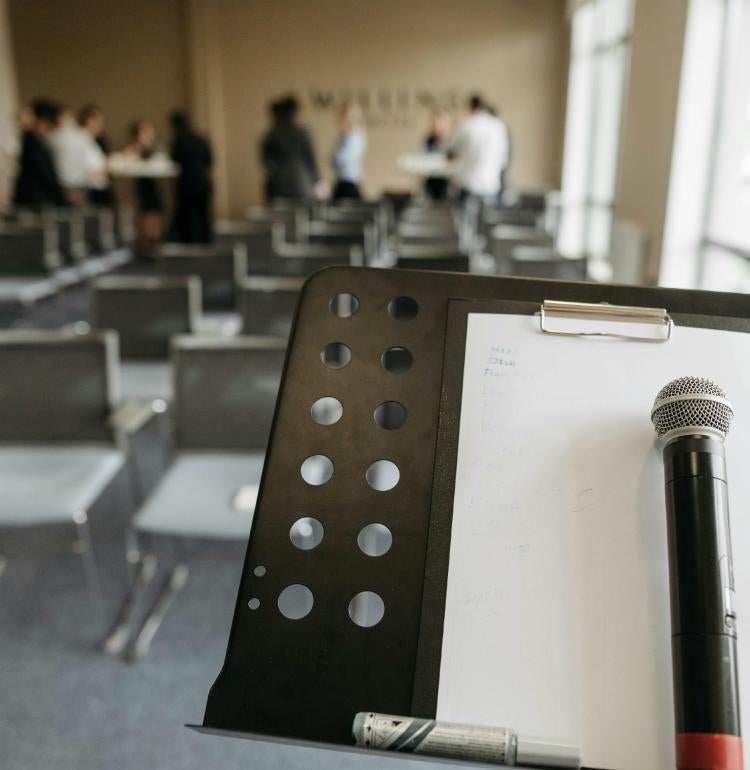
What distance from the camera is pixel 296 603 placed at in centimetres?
82

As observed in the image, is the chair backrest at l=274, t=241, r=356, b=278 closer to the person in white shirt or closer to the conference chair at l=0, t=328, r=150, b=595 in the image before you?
the conference chair at l=0, t=328, r=150, b=595

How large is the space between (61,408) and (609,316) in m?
2.53

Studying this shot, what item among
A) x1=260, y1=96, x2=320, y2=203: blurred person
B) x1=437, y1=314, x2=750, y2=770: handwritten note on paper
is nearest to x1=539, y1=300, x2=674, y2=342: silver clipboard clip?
x1=437, y1=314, x2=750, y2=770: handwritten note on paper

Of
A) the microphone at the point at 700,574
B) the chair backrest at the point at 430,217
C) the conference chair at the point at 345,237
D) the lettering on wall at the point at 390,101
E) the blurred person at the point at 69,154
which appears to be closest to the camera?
the microphone at the point at 700,574

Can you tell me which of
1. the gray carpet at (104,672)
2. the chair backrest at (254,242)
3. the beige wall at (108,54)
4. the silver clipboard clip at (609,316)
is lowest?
the gray carpet at (104,672)

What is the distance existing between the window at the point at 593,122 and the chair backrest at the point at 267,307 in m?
4.61

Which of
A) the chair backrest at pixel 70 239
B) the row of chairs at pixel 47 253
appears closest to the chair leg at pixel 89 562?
the row of chairs at pixel 47 253

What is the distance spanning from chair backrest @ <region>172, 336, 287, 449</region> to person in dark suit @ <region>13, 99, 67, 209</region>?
690cm

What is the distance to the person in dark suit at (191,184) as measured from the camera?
29.9 ft

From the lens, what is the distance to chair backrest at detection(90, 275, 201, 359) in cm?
389

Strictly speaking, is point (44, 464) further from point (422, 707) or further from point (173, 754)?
point (422, 707)

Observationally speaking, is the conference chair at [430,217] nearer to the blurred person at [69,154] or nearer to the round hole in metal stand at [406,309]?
the blurred person at [69,154]

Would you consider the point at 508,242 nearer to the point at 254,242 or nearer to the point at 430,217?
the point at 254,242

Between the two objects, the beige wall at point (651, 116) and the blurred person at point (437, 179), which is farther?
the blurred person at point (437, 179)
